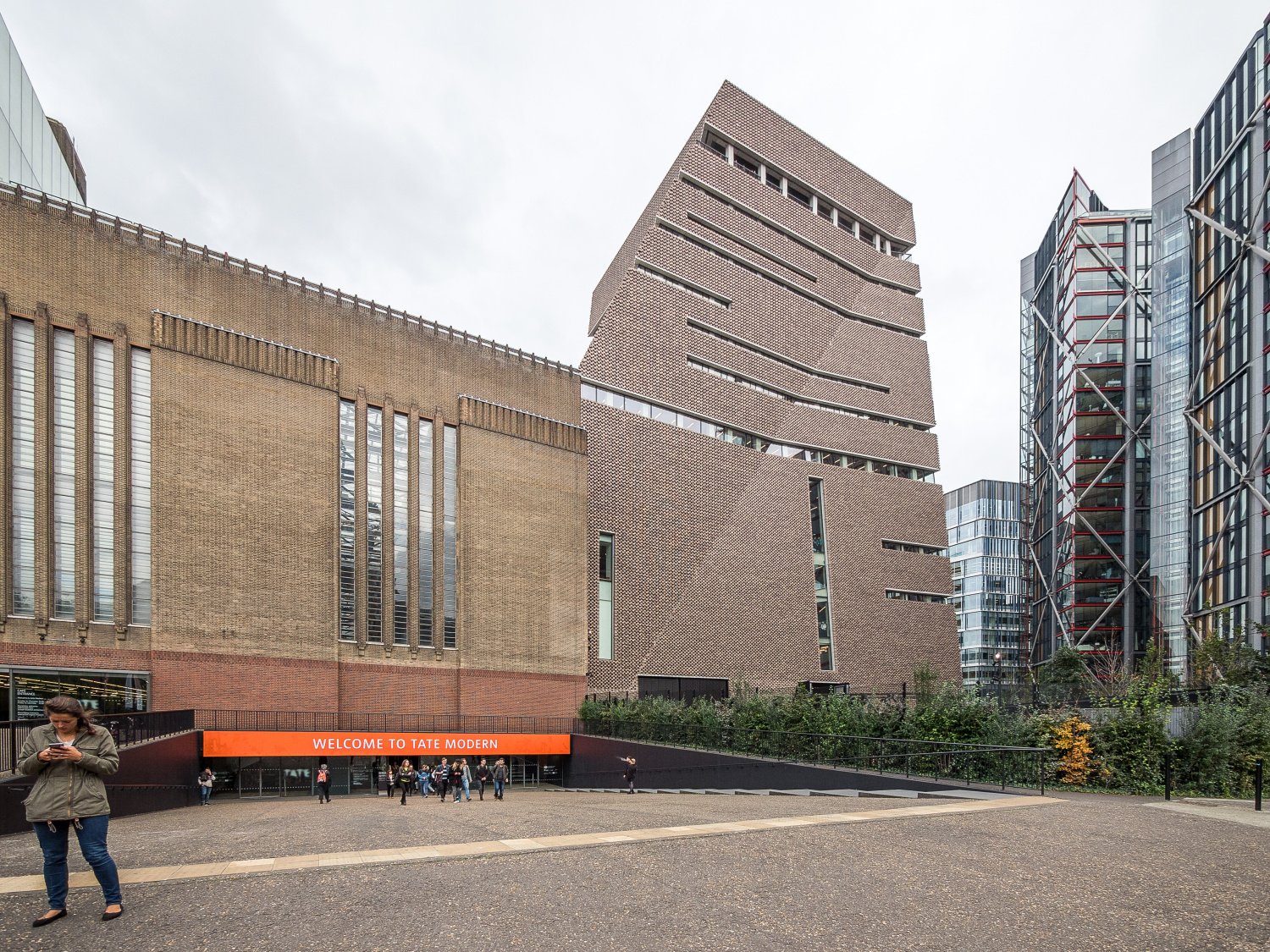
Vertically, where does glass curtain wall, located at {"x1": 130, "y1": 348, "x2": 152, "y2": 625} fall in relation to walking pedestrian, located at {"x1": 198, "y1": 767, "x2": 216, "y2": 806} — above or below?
above

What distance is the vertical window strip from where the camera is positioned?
37906mm

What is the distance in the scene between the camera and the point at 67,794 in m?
6.09

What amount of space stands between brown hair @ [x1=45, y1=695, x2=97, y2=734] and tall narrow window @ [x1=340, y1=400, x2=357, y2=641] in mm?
29952

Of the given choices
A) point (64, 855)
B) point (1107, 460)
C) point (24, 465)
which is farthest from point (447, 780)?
point (1107, 460)

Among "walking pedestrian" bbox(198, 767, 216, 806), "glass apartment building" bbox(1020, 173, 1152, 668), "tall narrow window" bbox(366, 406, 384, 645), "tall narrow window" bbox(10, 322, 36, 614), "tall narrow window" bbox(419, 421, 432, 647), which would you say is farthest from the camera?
"glass apartment building" bbox(1020, 173, 1152, 668)

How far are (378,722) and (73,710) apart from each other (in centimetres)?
3083

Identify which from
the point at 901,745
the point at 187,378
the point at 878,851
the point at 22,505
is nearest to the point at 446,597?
the point at 187,378

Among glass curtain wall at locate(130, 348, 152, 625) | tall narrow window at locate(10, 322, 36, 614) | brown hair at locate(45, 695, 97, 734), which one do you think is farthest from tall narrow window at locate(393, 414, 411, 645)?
brown hair at locate(45, 695, 97, 734)

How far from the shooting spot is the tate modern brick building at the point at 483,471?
29.7 metres

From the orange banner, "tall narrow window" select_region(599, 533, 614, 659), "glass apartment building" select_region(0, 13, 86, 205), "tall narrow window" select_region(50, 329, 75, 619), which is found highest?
"glass apartment building" select_region(0, 13, 86, 205)

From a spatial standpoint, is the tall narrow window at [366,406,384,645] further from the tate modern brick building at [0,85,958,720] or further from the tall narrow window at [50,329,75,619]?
the tall narrow window at [50,329,75,619]

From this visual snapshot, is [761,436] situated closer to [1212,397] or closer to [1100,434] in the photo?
[1212,397]

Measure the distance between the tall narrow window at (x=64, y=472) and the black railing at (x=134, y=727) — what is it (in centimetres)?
539

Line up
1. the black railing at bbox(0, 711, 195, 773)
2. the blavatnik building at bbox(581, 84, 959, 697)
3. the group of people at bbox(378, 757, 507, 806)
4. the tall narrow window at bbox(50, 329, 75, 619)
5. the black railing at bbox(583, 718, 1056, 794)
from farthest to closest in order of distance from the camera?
the blavatnik building at bbox(581, 84, 959, 697) → the tall narrow window at bbox(50, 329, 75, 619) → the group of people at bbox(378, 757, 507, 806) → the black railing at bbox(583, 718, 1056, 794) → the black railing at bbox(0, 711, 195, 773)
